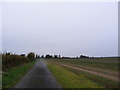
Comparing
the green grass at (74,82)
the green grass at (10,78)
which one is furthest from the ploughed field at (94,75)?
the green grass at (10,78)

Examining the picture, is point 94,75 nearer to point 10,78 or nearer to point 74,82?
point 74,82

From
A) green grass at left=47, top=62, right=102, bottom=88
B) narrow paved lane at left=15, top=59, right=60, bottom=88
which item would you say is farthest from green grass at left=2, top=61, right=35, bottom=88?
green grass at left=47, top=62, right=102, bottom=88

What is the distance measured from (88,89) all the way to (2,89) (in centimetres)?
507

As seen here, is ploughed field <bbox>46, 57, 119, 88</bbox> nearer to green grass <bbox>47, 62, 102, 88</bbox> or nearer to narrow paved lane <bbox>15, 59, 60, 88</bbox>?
green grass <bbox>47, 62, 102, 88</bbox>

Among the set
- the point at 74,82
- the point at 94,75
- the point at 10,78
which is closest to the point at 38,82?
the point at 74,82

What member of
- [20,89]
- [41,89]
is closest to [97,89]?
[41,89]

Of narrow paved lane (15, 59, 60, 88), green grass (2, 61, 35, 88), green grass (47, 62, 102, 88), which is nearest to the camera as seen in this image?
narrow paved lane (15, 59, 60, 88)

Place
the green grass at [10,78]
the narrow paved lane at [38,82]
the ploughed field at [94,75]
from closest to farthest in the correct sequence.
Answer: the narrow paved lane at [38,82]
the green grass at [10,78]
the ploughed field at [94,75]

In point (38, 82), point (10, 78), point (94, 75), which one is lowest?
point (94, 75)

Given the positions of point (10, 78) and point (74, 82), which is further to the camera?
point (10, 78)

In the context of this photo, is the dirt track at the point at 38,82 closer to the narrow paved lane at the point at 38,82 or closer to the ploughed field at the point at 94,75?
the narrow paved lane at the point at 38,82

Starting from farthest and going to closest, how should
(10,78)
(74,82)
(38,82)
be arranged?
(10,78), (74,82), (38,82)

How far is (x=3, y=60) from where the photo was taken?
34.4 meters

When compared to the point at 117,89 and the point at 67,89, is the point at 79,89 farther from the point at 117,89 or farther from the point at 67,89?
the point at 117,89
